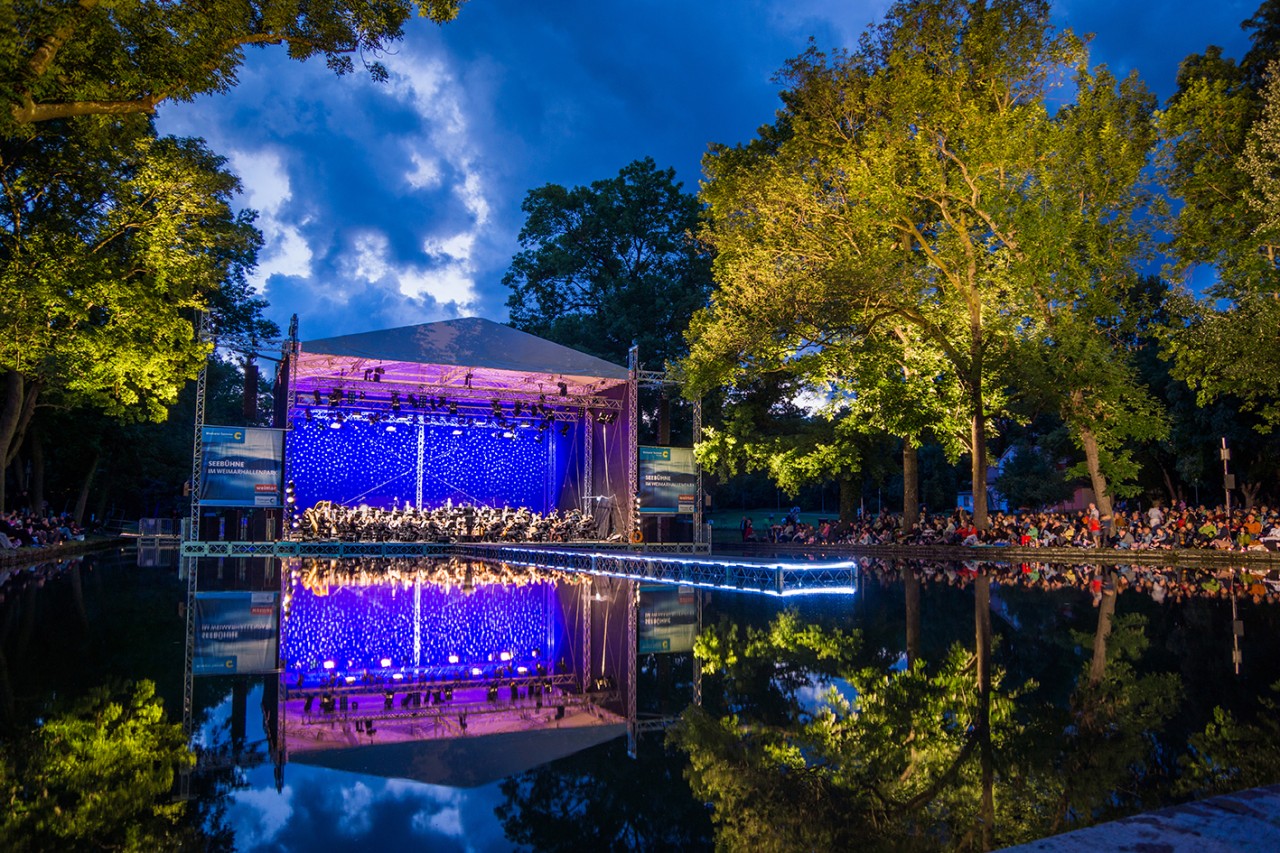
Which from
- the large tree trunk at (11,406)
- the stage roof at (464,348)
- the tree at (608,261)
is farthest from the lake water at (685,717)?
the tree at (608,261)

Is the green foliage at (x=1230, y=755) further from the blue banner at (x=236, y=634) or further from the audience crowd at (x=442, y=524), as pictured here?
the audience crowd at (x=442, y=524)

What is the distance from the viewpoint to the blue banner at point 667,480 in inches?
922

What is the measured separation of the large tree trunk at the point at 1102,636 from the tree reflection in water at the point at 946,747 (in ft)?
0.11

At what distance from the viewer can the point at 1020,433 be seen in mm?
40844

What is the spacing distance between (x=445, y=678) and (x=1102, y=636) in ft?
16.1

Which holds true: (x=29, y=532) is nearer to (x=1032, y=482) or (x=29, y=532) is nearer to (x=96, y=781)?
(x=96, y=781)

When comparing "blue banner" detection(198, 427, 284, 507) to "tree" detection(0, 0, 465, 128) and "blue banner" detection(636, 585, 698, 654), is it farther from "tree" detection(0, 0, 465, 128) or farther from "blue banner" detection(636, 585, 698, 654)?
"blue banner" detection(636, 585, 698, 654)

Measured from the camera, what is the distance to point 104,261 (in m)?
16.5

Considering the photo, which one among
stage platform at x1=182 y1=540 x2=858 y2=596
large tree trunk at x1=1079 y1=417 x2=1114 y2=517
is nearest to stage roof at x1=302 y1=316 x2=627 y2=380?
stage platform at x1=182 y1=540 x2=858 y2=596

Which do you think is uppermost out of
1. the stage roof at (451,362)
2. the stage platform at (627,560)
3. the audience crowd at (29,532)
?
the stage roof at (451,362)

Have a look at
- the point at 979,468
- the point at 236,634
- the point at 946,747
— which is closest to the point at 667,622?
the point at 236,634

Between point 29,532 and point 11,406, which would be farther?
point 29,532

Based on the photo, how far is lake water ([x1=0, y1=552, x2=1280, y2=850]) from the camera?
273 cm

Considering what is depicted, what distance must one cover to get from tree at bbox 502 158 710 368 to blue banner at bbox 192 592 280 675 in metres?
22.5
